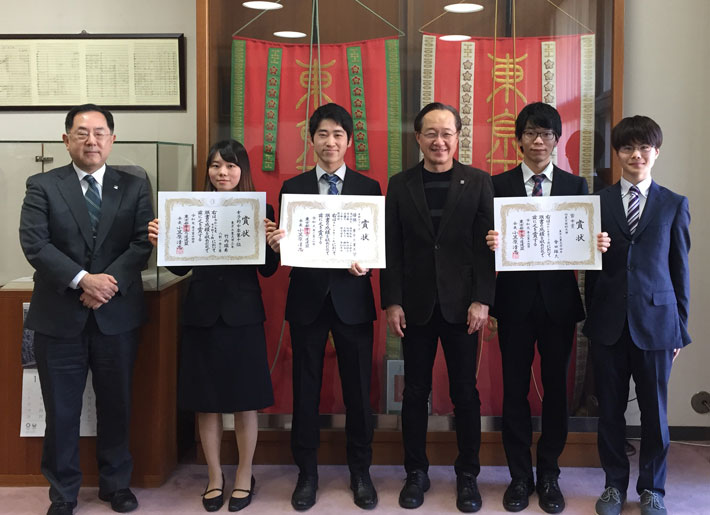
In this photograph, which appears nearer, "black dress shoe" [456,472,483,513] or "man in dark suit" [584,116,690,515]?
"man in dark suit" [584,116,690,515]

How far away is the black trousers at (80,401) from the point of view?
2555 mm

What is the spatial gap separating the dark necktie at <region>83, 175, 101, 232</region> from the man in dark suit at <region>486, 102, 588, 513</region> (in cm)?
145

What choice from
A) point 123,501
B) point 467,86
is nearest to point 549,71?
point 467,86

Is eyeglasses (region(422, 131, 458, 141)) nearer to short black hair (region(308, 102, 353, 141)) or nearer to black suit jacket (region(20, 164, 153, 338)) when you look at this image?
short black hair (region(308, 102, 353, 141))

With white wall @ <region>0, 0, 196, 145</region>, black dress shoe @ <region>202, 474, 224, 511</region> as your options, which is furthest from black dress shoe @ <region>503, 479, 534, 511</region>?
white wall @ <region>0, 0, 196, 145</region>

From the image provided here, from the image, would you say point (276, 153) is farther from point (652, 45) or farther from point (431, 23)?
point (652, 45)

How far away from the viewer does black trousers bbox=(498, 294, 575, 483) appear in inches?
102

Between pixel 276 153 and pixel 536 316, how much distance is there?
138 centimetres

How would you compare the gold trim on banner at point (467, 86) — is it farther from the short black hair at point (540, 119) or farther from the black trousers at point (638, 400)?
the black trousers at point (638, 400)

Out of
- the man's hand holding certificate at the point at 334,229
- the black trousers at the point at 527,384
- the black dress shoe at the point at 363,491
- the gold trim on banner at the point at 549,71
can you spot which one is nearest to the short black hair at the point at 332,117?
the man's hand holding certificate at the point at 334,229

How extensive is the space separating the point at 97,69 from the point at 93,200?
1268mm

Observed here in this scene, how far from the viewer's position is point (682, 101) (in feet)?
11.1

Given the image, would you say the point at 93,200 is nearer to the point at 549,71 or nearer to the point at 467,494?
the point at 467,494

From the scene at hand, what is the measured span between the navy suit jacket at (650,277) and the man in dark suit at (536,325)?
15cm
